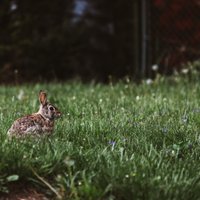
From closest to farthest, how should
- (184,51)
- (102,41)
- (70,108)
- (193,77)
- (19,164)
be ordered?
1. (19,164)
2. (70,108)
3. (193,77)
4. (184,51)
5. (102,41)

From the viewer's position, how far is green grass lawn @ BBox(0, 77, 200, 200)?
4.07 metres

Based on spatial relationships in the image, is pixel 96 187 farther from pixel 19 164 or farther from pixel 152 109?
pixel 152 109

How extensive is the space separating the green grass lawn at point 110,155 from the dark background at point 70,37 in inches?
243

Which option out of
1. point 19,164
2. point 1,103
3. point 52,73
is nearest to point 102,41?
point 52,73

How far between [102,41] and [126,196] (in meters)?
11.4

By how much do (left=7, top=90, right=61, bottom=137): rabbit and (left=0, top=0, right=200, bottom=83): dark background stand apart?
7.08 metres

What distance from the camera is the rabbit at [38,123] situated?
4.77 meters

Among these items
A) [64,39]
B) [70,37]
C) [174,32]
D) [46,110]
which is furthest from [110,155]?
[174,32]

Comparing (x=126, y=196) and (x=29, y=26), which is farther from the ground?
(x=29, y=26)

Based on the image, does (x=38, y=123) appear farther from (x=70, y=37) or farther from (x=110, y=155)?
(x=70, y=37)

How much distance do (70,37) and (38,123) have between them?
341 inches

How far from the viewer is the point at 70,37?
13.4 meters

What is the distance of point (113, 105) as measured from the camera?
23.9ft

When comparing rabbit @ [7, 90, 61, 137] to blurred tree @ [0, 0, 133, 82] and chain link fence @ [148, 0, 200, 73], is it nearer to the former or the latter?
blurred tree @ [0, 0, 133, 82]
